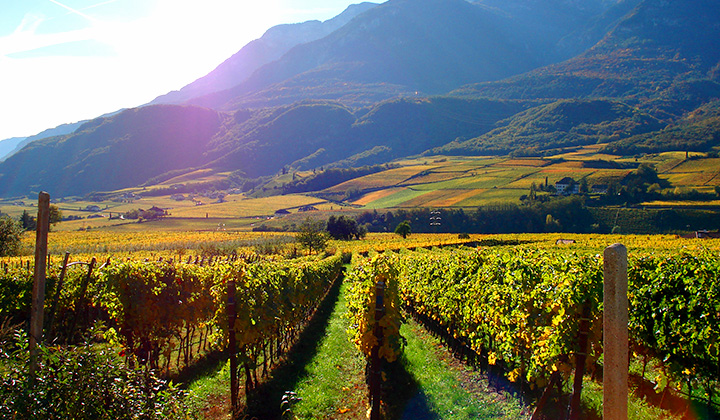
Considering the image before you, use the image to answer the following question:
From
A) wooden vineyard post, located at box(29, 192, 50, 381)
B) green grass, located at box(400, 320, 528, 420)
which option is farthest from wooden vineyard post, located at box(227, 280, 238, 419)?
wooden vineyard post, located at box(29, 192, 50, 381)

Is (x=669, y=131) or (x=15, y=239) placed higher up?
(x=669, y=131)

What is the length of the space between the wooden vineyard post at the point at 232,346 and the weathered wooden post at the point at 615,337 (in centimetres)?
643

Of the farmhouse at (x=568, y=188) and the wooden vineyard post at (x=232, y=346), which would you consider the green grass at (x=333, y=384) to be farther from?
the farmhouse at (x=568, y=188)

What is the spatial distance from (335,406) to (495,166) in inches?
5358

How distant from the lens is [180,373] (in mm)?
10078

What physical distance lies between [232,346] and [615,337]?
6.77 m

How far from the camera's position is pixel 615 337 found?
2.89 meters

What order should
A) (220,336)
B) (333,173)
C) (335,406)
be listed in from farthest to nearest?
(333,173) < (220,336) < (335,406)

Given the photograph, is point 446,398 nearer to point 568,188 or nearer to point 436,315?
point 436,315

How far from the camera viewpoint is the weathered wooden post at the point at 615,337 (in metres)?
2.79

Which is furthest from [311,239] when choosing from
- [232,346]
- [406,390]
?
[232,346]

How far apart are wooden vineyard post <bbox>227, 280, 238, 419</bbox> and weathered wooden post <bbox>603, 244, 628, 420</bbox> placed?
253 inches

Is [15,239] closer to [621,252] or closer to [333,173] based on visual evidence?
[621,252]

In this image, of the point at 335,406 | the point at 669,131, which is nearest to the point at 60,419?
the point at 335,406
